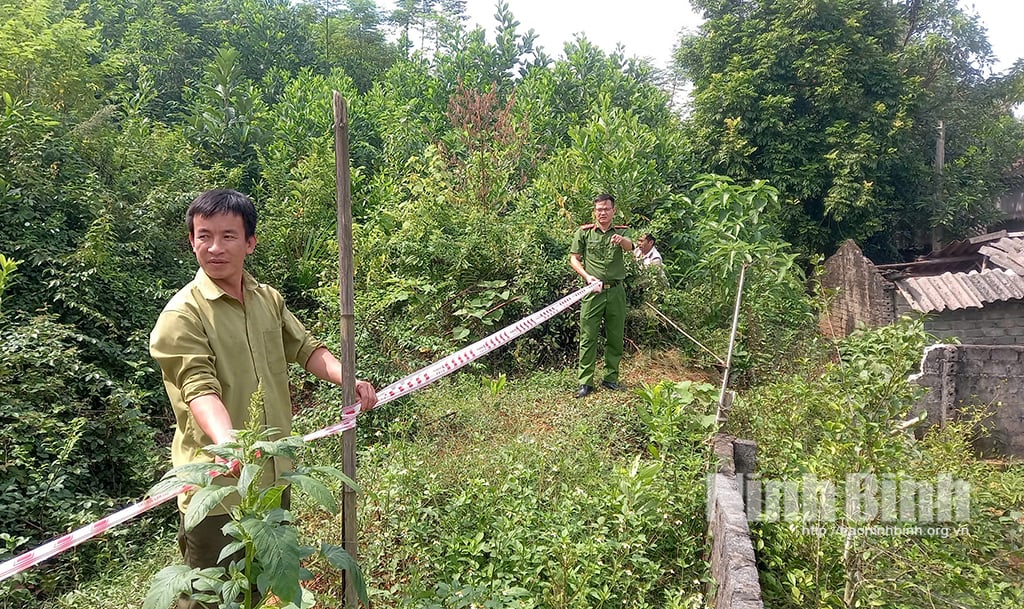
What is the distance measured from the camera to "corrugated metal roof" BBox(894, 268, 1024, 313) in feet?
23.9

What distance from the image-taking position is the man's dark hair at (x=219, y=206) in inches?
77.1

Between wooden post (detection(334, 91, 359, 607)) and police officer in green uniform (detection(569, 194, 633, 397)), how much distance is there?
3033mm

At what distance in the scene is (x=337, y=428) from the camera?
2.30 meters

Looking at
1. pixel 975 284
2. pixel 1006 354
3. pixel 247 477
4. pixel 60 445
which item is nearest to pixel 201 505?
pixel 247 477

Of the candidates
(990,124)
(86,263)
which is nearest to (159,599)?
(86,263)

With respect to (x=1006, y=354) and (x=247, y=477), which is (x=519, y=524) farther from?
(x=1006, y=354)

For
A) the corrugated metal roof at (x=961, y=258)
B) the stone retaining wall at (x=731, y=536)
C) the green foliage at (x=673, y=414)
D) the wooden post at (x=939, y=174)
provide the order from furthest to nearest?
the wooden post at (x=939, y=174)
the corrugated metal roof at (x=961, y=258)
the green foliage at (x=673, y=414)
the stone retaining wall at (x=731, y=536)

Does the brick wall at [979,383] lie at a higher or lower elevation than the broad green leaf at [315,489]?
Result: lower

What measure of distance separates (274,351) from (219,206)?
52 cm

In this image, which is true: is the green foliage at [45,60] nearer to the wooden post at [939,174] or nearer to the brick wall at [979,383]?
the brick wall at [979,383]

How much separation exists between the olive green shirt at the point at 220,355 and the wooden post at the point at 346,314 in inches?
9.1

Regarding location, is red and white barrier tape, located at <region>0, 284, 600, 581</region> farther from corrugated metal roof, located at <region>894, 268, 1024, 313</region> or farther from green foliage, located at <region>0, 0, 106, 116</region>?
corrugated metal roof, located at <region>894, 268, 1024, 313</region>

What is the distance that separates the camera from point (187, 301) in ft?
6.28
